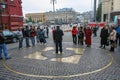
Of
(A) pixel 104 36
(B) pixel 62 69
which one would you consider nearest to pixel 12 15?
(A) pixel 104 36

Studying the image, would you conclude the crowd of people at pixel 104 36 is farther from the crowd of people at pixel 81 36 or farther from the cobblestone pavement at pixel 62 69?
the cobblestone pavement at pixel 62 69

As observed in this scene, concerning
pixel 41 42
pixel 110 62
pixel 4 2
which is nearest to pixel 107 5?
pixel 4 2

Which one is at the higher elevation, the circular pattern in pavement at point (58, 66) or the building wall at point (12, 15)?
the building wall at point (12, 15)

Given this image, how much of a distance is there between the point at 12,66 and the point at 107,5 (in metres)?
94.9

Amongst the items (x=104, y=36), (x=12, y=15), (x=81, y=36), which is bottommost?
(x=81, y=36)

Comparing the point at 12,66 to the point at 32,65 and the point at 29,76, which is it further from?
the point at 29,76

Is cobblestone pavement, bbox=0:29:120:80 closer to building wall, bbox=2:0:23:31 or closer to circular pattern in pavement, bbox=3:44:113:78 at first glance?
circular pattern in pavement, bbox=3:44:113:78

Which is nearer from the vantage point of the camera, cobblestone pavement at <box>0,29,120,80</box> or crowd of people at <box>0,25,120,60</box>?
cobblestone pavement at <box>0,29,120,80</box>

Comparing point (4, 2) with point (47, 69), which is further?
point (4, 2)

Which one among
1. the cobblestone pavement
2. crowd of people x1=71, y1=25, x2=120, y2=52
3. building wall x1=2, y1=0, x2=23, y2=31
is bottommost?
the cobblestone pavement

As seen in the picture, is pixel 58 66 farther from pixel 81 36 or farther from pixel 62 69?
pixel 81 36

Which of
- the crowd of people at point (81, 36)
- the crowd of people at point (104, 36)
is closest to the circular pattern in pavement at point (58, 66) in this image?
the crowd of people at point (81, 36)

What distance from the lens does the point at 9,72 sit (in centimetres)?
838

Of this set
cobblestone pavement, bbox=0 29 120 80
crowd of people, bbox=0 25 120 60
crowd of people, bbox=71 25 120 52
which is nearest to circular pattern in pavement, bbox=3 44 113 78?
cobblestone pavement, bbox=0 29 120 80
